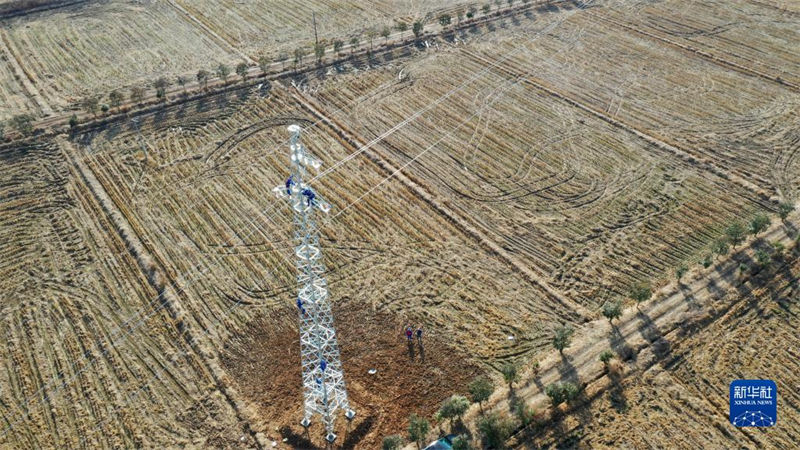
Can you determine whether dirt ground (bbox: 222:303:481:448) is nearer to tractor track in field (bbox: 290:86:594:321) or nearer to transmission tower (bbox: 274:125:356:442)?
transmission tower (bbox: 274:125:356:442)

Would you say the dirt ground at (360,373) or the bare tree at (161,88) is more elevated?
the bare tree at (161,88)

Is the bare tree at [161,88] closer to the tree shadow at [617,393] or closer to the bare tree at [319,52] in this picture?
the bare tree at [319,52]

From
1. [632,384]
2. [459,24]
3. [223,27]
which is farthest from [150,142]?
[632,384]

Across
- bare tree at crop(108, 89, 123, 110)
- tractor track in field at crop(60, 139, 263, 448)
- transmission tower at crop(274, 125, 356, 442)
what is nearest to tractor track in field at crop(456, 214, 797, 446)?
transmission tower at crop(274, 125, 356, 442)

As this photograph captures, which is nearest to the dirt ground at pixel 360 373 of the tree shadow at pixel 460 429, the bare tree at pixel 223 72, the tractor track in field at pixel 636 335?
the tree shadow at pixel 460 429

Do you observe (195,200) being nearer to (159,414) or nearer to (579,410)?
(159,414)

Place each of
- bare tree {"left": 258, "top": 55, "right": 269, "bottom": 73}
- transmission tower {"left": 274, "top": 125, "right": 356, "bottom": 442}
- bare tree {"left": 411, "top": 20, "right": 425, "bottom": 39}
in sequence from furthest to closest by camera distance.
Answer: bare tree {"left": 411, "top": 20, "right": 425, "bottom": 39}, bare tree {"left": 258, "top": 55, "right": 269, "bottom": 73}, transmission tower {"left": 274, "top": 125, "right": 356, "bottom": 442}
